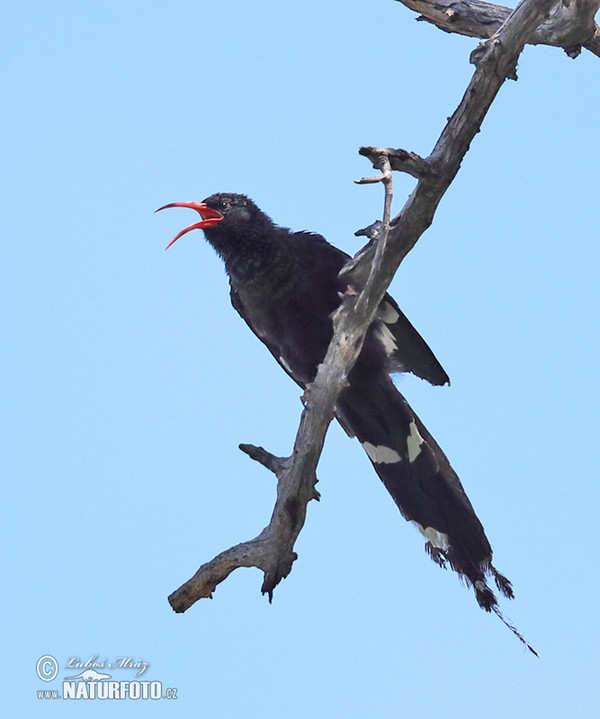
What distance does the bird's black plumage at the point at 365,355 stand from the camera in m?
6.11

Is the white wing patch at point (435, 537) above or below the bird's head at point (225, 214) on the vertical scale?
below

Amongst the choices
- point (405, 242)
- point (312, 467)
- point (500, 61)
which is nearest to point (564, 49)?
point (500, 61)

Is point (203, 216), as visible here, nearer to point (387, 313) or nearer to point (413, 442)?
point (387, 313)

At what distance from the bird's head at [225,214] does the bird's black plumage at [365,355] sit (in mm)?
12

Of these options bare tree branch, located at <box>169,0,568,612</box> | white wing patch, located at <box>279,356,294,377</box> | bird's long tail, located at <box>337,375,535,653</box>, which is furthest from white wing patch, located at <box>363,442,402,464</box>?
bare tree branch, located at <box>169,0,568,612</box>

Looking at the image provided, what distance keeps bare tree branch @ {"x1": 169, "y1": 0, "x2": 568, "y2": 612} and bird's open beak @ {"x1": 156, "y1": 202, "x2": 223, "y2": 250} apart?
1.95 meters

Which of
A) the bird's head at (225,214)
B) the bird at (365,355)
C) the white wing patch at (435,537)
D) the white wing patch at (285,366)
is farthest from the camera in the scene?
the white wing patch at (285,366)

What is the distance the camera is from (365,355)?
638cm

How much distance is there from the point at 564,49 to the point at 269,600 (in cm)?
451

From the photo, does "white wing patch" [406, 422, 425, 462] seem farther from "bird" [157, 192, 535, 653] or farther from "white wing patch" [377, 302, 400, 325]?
"white wing patch" [377, 302, 400, 325]

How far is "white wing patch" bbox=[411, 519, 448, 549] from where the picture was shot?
5.98 m

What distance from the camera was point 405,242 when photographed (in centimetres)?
504

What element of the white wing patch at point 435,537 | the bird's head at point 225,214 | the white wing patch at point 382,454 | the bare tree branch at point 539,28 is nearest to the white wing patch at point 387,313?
the white wing patch at point 382,454

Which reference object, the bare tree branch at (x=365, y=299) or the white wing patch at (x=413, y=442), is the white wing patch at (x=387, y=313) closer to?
the white wing patch at (x=413, y=442)
